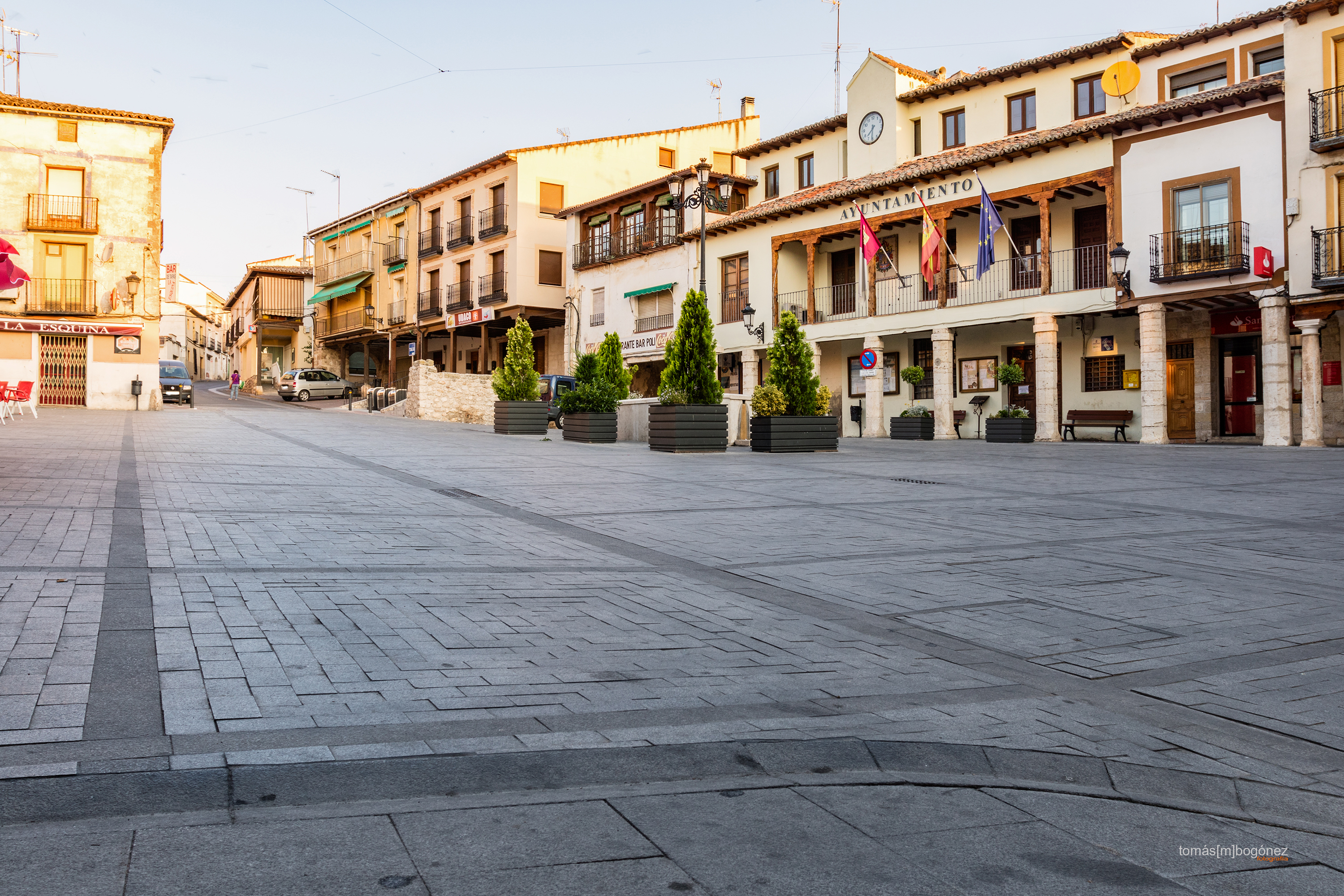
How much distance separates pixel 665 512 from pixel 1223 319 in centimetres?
1932

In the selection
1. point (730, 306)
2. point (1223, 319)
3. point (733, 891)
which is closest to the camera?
point (733, 891)

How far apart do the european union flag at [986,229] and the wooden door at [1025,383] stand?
11.8 feet

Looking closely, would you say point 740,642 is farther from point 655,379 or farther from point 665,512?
point 655,379

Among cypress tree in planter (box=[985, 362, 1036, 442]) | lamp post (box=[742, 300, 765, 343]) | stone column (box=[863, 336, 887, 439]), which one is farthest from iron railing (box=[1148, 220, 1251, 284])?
lamp post (box=[742, 300, 765, 343])

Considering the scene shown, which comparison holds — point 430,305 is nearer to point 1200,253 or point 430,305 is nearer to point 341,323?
point 341,323

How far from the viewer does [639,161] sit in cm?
4066

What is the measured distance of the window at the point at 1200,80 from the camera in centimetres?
2323

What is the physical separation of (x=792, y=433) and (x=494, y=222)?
87.0 ft

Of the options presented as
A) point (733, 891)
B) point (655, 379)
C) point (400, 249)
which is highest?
point (400, 249)

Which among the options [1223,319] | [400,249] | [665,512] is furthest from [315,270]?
[665,512]

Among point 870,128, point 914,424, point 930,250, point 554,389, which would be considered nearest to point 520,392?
point 554,389

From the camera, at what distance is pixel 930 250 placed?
24938mm

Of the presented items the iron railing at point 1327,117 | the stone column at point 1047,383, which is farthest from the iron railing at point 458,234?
the iron railing at point 1327,117

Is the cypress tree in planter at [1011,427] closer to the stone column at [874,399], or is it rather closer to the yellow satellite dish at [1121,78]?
the stone column at [874,399]
